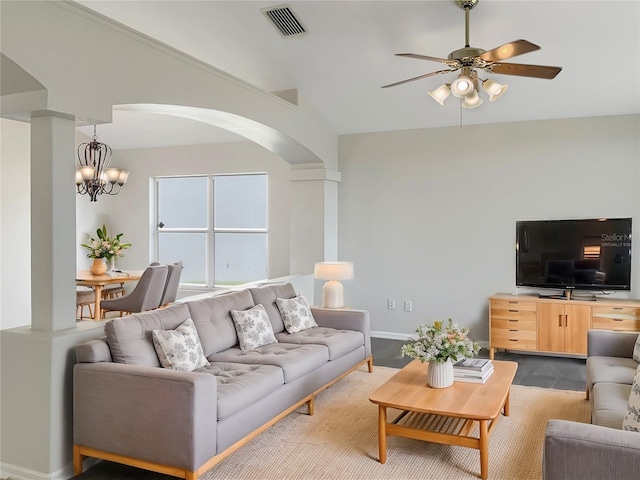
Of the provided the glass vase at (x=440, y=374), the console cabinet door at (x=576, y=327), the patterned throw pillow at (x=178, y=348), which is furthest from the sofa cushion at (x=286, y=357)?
the console cabinet door at (x=576, y=327)

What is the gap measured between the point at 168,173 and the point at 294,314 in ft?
12.9

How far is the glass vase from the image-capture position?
3498 mm

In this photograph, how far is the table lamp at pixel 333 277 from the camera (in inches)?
221

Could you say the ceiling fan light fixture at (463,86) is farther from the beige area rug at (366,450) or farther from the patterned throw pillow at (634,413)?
the beige area rug at (366,450)

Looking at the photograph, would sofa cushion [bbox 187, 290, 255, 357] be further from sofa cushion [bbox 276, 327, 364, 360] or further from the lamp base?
the lamp base

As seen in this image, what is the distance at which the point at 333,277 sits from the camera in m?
5.63

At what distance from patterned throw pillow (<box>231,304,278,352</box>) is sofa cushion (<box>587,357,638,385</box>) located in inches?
92.8

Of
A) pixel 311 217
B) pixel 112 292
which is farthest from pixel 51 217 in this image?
pixel 112 292

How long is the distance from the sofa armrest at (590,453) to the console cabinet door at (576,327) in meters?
3.55

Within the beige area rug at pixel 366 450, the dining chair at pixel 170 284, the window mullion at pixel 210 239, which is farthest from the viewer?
the window mullion at pixel 210 239

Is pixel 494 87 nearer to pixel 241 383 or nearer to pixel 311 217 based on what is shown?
pixel 241 383

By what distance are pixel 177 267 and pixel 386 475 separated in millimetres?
3845

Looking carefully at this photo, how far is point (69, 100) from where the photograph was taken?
3.08 meters

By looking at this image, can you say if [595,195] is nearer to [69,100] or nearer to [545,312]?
[545,312]
